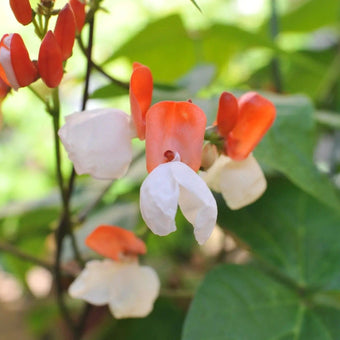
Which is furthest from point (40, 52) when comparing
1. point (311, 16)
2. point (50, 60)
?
point (311, 16)

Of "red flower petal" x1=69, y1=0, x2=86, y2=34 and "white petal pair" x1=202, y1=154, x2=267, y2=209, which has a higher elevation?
"red flower petal" x1=69, y1=0, x2=86, y2=34

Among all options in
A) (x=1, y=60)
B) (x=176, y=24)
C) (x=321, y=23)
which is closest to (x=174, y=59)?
(x=176, y=24)

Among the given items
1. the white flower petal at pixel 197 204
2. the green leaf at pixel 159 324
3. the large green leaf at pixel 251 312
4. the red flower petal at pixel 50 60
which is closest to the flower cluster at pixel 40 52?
the red flower petal at pixel 50 60

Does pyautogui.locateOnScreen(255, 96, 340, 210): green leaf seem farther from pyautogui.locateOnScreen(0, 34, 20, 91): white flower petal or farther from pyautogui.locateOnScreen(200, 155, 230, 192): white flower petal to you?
pyautogui.locateOnScreen(0, 34, 20, 91): white flower petal

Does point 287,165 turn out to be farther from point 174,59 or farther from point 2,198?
point 2,198

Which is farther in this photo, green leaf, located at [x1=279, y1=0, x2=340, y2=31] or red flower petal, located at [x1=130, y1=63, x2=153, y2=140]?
green leaf, located at [x1=279, y1=0, x2=340, y2=31]

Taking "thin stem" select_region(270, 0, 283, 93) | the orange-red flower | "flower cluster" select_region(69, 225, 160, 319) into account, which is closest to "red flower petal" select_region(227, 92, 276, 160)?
the orange-red flower
